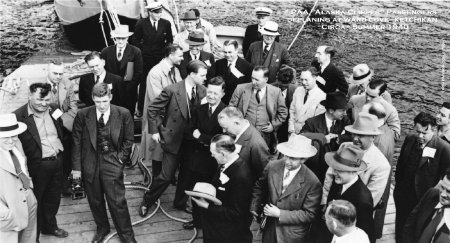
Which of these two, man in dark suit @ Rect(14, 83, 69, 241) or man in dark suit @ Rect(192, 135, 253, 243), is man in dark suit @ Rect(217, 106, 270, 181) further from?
man in dark suit @ Rect(14, 83, 69, 241)

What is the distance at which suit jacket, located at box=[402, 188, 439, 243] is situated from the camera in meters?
3.83

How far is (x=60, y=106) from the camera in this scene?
18.1 ft

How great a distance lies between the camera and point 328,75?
652cm

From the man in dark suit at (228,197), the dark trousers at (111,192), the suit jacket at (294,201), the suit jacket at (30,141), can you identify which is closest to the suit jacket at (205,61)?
the dark trousers at (111,192)

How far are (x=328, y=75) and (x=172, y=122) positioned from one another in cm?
238

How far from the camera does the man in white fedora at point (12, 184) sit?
13.7 ft

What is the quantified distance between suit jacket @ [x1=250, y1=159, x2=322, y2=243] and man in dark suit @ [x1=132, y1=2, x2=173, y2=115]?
386cm

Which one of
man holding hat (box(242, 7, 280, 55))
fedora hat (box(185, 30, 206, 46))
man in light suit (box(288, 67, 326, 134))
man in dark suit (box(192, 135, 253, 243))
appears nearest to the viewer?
man in dark suit (box(192, 135, 253, 243))

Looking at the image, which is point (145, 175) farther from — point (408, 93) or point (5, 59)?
point (5, 59)

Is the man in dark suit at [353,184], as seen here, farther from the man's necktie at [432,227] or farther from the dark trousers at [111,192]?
the dark trousers at [111,192]

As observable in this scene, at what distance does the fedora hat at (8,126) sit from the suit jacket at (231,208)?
1856 mm

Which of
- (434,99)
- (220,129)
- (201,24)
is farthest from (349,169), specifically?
(434,99)

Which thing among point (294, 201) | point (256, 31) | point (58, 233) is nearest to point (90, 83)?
point (58, 233)

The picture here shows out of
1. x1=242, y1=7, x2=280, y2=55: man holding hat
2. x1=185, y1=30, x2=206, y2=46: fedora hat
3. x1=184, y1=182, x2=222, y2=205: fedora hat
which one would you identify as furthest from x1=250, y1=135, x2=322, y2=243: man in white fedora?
x1=242, y1=7, x2=280, y2=55: man holding hat
